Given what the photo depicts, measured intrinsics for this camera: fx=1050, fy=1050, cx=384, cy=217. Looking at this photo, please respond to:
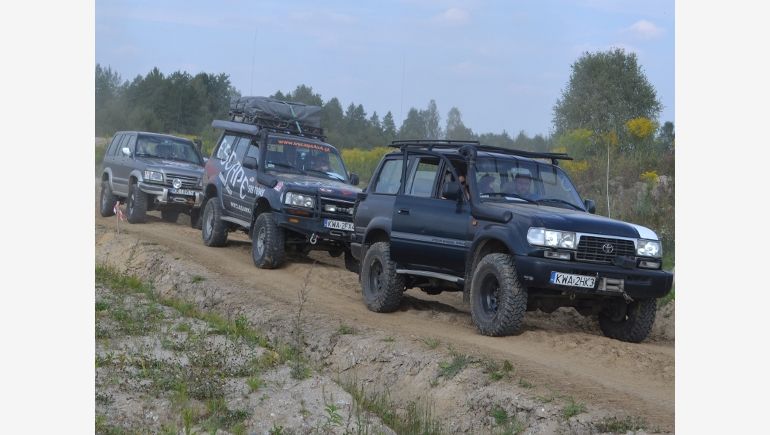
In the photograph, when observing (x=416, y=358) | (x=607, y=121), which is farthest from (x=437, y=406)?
(x=607, y=121)

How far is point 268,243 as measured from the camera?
48.8 ft

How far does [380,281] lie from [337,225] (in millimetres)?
2659

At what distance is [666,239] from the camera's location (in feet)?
53.5

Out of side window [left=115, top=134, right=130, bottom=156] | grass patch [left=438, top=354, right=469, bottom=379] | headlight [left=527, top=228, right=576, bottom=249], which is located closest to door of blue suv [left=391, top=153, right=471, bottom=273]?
headlight [left=527, top=228, right=576, bottom=249]

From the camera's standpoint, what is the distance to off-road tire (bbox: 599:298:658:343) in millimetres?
10703

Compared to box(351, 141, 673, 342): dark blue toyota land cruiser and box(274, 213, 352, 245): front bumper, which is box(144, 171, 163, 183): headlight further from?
box(351, 141, 673, 342): dark blue toyota land cruiser

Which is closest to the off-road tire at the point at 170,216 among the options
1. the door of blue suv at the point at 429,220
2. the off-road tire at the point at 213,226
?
the off-road tire at the point at 213,226

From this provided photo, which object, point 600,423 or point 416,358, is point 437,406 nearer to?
point 416,358

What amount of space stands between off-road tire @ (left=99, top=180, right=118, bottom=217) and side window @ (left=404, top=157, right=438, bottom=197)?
35.1 ft

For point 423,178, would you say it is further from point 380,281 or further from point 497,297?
point 497,297

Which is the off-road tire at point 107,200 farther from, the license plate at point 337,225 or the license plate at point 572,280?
the license plate at point 572,280

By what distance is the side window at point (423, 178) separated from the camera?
11734 millimetres

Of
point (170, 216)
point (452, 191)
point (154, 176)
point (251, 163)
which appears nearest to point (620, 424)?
point (452, 191)
